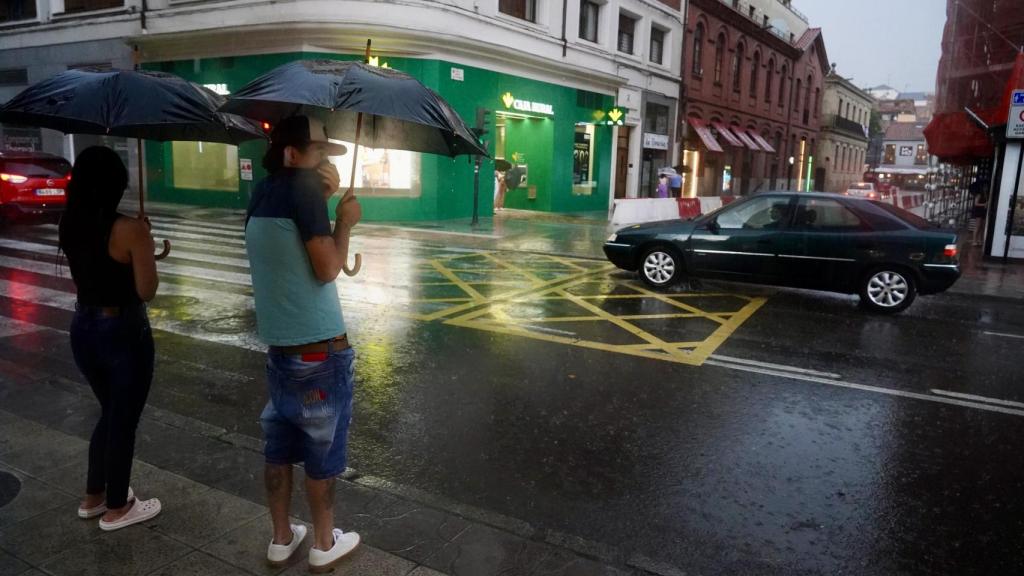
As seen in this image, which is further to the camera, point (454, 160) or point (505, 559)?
point (454, 160)

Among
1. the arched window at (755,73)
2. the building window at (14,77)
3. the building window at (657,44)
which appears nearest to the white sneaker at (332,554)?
the building window at (657,44)

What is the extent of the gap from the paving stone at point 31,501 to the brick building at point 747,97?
3098cm

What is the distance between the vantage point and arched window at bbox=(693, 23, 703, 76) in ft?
105

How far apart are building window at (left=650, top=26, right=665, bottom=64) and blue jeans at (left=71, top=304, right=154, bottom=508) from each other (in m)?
28.9

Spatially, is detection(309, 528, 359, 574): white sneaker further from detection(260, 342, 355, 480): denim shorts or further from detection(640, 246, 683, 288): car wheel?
detection(640, 246, 683, 288): car wheel

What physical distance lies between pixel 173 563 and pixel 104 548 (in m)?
0.38

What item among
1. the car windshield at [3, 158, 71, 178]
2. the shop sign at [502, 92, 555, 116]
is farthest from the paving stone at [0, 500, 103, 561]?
the shop sign at [502, 92, 555, 116]

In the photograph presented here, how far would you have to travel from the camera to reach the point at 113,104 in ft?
12.9

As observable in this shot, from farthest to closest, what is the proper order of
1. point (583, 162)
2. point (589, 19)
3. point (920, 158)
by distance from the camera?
point (920, 158) < point (583, 162) < point (589, 19)

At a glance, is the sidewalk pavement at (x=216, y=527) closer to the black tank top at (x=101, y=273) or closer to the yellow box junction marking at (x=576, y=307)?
the black tank top at (x=101, y=273)

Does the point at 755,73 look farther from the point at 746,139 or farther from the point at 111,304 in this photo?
the point at 111,304

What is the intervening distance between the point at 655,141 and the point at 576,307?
2209 cm

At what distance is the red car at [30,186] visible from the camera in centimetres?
1373

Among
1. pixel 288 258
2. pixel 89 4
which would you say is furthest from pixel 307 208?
pixel 89 4
